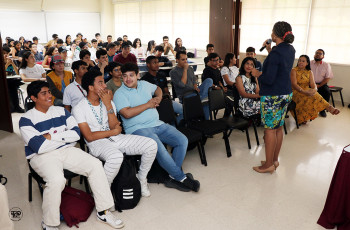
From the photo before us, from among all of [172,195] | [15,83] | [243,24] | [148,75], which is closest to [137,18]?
[243,24]

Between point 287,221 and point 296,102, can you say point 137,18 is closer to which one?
point 296,102

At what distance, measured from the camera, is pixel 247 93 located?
4.07 meters

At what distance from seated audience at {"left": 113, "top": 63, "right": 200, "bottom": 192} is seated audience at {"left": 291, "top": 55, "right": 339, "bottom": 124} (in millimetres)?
2617

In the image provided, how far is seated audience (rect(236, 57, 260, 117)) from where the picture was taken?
409cm

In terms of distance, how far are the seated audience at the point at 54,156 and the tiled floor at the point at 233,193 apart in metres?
0.22

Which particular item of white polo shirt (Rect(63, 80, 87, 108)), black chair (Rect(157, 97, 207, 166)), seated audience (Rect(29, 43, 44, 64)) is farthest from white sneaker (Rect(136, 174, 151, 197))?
seated audience (Rect(29, 43, 44, 64))

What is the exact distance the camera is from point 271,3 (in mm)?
7379

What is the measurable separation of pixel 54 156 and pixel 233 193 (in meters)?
1.71

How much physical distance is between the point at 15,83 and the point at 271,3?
5987mm

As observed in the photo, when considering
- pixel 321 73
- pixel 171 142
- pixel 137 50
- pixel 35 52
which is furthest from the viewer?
pixel 137 50

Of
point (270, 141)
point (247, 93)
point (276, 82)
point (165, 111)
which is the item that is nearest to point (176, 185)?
point (165, 111)

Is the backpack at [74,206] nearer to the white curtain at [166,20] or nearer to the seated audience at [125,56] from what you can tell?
the seated audience at [125,56]

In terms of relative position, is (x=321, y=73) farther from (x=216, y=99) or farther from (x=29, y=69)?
(x=29, y=69)

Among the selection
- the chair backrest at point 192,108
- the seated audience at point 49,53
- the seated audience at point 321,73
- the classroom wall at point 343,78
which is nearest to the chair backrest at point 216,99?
the chair backrest at point 192,108
